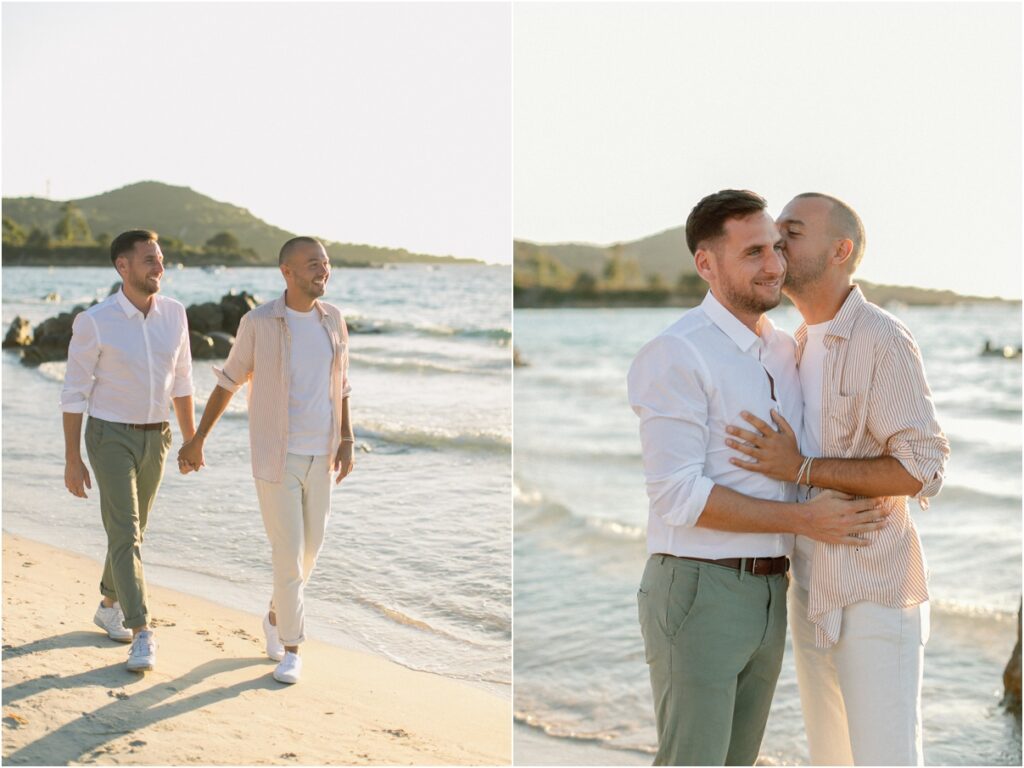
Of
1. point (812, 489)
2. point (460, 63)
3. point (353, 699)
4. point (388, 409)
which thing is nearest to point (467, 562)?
point (353, 699)

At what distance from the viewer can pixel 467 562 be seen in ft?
17.4

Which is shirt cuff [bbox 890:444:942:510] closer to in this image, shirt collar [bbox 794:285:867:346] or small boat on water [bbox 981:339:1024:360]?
shirt collar [bbox 794:285:867:346]

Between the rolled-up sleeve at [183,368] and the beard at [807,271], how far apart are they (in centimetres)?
203

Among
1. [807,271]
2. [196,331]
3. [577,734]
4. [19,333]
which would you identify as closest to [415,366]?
[19,333]

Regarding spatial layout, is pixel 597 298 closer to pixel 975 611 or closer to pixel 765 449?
pixel 975 611

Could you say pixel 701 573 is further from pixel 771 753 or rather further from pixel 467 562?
pixel 467 562

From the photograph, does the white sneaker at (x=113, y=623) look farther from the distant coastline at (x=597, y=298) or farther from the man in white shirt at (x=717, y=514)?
the distant coastline at (x=597, y=298)

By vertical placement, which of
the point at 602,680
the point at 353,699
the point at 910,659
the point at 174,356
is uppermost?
the point at 174,356

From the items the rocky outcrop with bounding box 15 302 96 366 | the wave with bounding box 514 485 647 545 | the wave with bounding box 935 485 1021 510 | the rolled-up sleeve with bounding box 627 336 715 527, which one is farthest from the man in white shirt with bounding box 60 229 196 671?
the wave with bounding box 935 485 1021 510

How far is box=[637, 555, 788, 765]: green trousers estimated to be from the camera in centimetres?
217

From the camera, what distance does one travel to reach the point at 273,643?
3.69 metres

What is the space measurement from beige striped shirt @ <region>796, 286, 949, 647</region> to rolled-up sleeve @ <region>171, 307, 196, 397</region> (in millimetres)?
2125

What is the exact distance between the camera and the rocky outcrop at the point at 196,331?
17.6 feet

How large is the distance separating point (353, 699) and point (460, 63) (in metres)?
3.41
